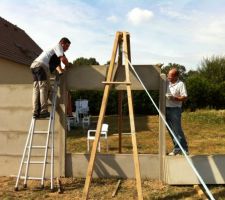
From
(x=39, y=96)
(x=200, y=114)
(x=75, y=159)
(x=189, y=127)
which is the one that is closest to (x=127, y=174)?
(x=75, y=159)

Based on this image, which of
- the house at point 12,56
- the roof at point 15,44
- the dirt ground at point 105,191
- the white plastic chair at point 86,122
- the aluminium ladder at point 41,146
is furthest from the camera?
the roof at point 15,44

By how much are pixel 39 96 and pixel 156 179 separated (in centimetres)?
258

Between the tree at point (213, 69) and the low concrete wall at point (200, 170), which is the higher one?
the tree at point (213, 69)

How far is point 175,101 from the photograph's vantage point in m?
7.52

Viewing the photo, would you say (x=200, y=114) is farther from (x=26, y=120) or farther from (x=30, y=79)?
(x=26, y=120)

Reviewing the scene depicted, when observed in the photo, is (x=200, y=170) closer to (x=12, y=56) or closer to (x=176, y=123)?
(x=176, y=123)

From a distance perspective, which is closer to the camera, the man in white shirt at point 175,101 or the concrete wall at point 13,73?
the man in white shirt at point 175,101

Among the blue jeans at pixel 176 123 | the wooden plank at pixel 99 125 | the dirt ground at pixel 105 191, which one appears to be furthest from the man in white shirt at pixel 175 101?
the wooden plank at pixel 99 125

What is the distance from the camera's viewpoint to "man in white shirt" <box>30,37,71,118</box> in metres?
7.23

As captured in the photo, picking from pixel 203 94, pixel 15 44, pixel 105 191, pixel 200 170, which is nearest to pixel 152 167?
pixel 200 170

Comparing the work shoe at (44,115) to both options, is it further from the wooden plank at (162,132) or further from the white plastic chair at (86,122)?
the white plastic chair at (86,122)

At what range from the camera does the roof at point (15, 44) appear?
67.7ft

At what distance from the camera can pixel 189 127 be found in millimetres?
19297

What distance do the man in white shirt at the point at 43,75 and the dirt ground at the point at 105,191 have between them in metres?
1.30
